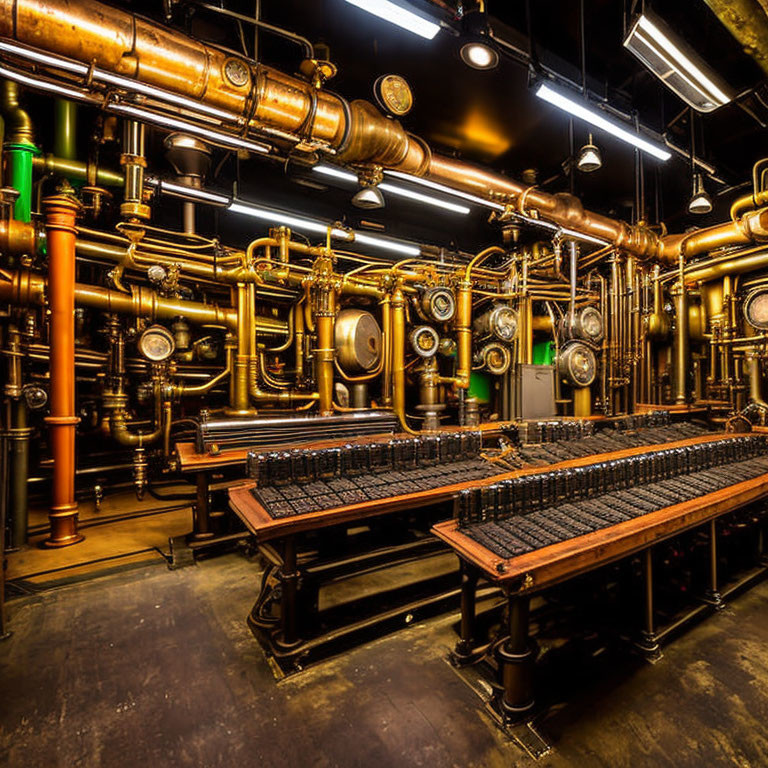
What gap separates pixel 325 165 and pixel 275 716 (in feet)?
16.7

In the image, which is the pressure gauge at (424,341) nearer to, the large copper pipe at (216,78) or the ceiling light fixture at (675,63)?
the large copper pipe at (216,78)

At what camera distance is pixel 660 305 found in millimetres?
6520

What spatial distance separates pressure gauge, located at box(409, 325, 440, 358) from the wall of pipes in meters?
0.03

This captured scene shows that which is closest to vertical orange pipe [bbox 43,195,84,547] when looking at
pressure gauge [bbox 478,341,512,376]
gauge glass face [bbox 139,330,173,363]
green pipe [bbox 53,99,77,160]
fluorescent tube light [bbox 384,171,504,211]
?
gauge glass face [bbox 139,330,173,363]

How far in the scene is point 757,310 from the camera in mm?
5887

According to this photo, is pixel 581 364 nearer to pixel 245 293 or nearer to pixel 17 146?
pixel 245 293

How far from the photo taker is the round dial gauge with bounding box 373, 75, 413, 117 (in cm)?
402

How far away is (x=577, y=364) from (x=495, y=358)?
1.18 m

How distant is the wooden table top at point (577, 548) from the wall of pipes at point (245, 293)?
2.56m

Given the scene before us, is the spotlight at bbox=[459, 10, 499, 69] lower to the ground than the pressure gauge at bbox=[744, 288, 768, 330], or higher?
higher

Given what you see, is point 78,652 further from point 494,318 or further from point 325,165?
point 494,318

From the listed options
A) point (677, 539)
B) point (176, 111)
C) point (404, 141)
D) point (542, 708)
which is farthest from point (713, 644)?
point (176, 111)

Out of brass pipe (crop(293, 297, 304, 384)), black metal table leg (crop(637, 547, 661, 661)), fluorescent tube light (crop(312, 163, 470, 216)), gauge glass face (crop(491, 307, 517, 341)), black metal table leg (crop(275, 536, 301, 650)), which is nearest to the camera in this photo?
black metal table leg (crop(275, 536, 301, 650))

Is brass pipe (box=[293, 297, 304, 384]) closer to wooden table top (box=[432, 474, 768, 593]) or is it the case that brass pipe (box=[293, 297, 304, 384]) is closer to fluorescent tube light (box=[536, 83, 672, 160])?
fluorescent tube light (box=[536, 83, 672, 160])
